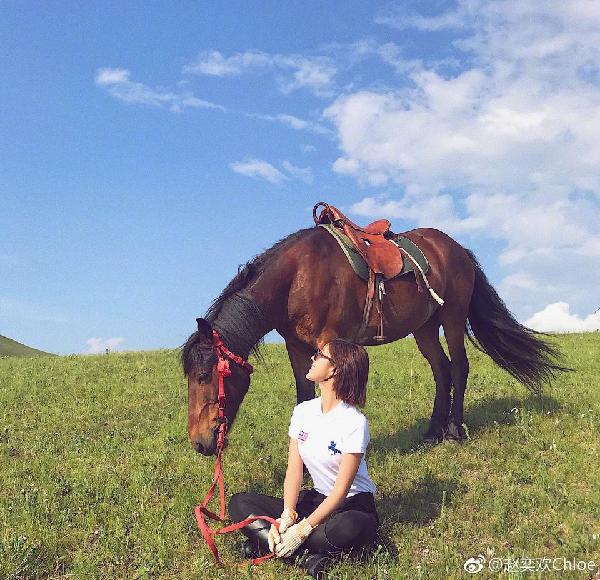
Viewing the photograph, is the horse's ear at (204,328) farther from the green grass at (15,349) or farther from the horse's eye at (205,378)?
the green grass at (15,349)

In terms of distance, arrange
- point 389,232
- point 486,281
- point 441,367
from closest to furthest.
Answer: point 389,232
point 441,367
point 486,281

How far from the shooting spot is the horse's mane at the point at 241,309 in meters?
6.43

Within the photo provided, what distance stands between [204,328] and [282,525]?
2.15 metres

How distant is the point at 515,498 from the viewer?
252 inches

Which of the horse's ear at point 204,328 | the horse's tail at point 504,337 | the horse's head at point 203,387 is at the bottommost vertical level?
the horse's head at point 203,387

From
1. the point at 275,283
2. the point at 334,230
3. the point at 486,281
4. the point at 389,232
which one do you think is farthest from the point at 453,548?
the point at 486,281

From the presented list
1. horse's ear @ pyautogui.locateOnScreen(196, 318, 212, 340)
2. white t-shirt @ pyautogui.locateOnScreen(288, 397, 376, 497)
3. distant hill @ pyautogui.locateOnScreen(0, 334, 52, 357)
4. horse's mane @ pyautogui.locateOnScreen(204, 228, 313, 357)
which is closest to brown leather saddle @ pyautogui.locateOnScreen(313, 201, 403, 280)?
horse's mane @ pyautogui.locateOnScreen(204, 228, 313, 357)

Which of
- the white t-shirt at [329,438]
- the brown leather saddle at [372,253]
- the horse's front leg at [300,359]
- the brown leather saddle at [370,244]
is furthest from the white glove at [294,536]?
the brown leather saddle at [370,244]

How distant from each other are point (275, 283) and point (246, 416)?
15.6ft

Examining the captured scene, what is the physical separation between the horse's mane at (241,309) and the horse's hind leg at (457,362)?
3.58m

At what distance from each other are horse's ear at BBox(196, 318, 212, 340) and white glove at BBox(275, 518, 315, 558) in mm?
2192

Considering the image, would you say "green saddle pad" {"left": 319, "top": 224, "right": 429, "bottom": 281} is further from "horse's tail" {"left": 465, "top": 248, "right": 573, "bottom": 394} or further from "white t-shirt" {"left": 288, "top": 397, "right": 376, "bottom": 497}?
"white t-shirt" {"left": 288, "top": 397, "right": 376, "bottom": 497}

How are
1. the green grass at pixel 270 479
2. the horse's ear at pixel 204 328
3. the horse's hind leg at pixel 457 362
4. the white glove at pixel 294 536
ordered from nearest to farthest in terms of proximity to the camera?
1. the white glove at pixel 294 536
2. the green grass at pixel 270 479
3. the horse's ear at pixel 204 328
4. the horse's hind leg at pixel 457 362

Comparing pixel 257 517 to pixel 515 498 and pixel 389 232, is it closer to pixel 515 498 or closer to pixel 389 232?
pixel 515 498
